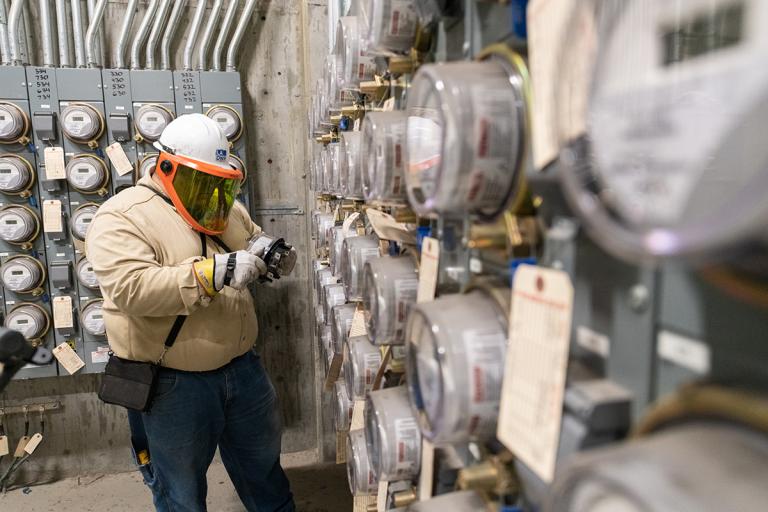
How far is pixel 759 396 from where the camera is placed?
290 mm

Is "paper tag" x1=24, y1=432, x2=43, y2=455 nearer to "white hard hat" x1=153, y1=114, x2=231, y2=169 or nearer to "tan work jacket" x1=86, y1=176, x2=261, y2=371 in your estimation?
"tan work jacket" x1=86, y1=176, x2=261, y2=371

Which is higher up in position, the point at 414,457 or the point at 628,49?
the point at 628,49

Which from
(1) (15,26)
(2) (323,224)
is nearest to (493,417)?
(2) (323,224)

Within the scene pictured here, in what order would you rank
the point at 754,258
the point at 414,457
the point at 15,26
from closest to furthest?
the point at 754,258, the point at 414,457, the point at 15,26

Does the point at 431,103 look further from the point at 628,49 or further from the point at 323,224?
the point at 323,224

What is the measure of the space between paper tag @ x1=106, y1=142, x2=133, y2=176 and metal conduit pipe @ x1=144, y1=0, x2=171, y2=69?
1.45ft

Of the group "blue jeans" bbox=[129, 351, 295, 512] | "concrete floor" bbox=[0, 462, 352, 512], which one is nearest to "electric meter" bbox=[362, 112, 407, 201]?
"blue jeans" bbox=[129, 351, 295, 512]

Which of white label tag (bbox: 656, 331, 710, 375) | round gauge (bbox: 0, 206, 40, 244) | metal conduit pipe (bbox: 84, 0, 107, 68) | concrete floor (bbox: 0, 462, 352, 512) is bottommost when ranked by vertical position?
concrete floor (bbox: 0, 462, 352, 512)

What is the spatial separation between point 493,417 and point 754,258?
36cm

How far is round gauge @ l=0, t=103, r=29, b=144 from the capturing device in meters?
2.37

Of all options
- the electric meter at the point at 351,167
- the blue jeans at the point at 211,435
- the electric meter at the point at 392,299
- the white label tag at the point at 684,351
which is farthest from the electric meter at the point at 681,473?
the blue jeans at the point at 211,435

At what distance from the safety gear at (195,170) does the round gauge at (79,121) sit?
945 mm

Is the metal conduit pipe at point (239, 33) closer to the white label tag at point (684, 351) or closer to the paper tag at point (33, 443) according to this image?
the paper tag at point (33, 443)

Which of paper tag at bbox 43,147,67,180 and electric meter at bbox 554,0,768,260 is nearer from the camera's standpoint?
electric meter at bbox 554,0,768,260
